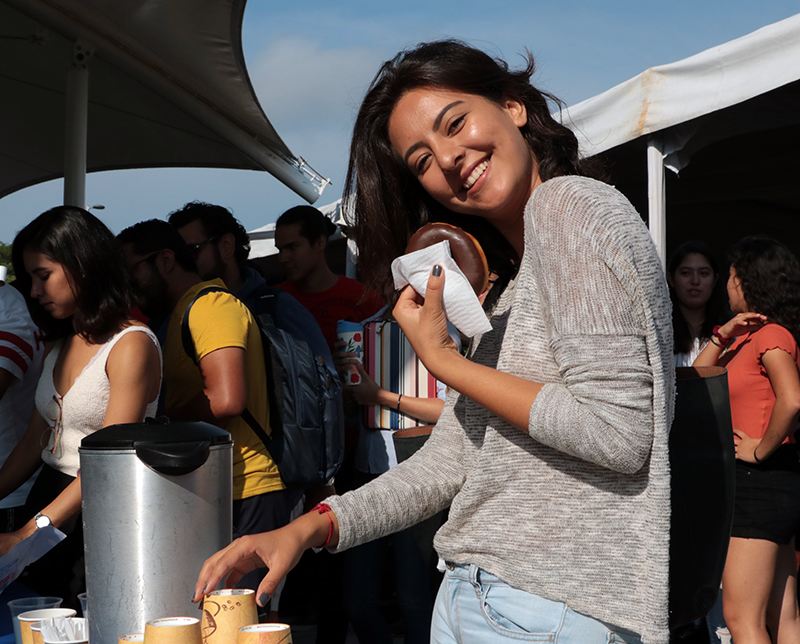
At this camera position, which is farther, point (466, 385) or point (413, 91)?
→ point (413, 91)

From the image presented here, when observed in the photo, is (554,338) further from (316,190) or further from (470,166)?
(316,190)

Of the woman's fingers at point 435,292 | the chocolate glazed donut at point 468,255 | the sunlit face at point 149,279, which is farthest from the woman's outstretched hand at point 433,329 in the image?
the sunlit face at point 149,279

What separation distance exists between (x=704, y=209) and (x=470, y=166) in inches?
193

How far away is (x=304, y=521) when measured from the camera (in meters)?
1.22

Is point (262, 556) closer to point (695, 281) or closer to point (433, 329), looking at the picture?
point (433, 329)

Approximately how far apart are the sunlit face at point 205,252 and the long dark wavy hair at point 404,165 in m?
1.77

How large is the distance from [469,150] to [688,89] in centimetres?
237

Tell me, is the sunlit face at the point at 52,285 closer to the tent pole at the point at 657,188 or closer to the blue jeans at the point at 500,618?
the blue jeans at the point at 500,618

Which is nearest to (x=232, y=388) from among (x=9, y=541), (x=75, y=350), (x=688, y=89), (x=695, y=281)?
(x=75, y=350)

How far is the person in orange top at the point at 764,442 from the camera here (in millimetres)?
2941

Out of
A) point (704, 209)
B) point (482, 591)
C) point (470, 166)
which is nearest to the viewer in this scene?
point (482, 591)

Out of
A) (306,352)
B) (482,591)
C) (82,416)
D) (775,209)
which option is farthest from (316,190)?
(482,591)

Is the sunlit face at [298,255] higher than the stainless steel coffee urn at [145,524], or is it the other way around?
the sunlit face at [298,255]

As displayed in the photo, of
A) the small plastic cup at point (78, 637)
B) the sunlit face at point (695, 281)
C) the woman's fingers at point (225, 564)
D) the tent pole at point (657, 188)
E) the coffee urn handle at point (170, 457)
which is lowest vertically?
the small plastic cup at point (78, 637)
